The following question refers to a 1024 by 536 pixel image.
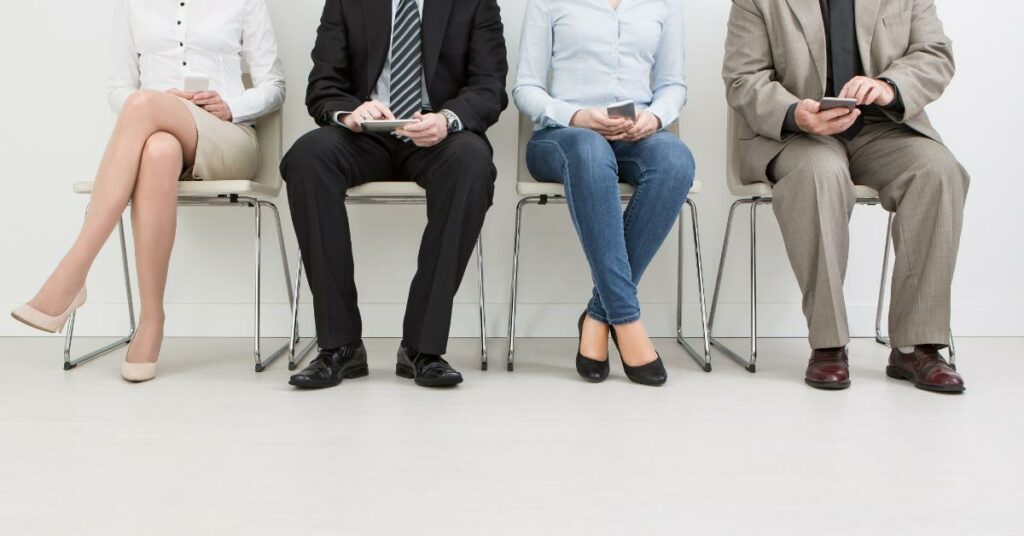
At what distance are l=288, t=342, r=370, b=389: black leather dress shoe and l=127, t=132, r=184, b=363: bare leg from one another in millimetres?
432

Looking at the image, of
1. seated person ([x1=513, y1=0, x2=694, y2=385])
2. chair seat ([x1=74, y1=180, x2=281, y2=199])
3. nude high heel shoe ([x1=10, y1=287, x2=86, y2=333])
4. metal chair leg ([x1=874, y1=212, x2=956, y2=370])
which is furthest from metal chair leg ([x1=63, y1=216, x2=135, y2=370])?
metal chair leg ([x1=874, y1=212, x2=956, y2=370])

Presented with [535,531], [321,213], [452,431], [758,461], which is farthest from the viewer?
[321,213]

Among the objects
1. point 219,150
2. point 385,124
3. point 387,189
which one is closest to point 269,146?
point 219,150

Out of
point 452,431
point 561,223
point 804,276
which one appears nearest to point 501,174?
point 561,223

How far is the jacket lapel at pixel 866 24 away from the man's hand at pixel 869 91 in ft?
0.47

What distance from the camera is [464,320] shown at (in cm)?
261

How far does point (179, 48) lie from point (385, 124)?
2.81ft

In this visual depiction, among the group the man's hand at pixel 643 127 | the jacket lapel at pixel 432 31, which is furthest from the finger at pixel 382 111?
the man's hand at pixel 643 127

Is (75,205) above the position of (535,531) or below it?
above

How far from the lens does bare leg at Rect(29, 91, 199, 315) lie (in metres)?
1.81

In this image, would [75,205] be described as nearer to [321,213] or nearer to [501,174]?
[321,213]

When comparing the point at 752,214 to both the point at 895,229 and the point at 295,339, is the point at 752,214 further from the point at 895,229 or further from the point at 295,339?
the point at 295,339

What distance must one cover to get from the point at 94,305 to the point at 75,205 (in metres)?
0.34

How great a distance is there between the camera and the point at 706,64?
2615 millimetres
